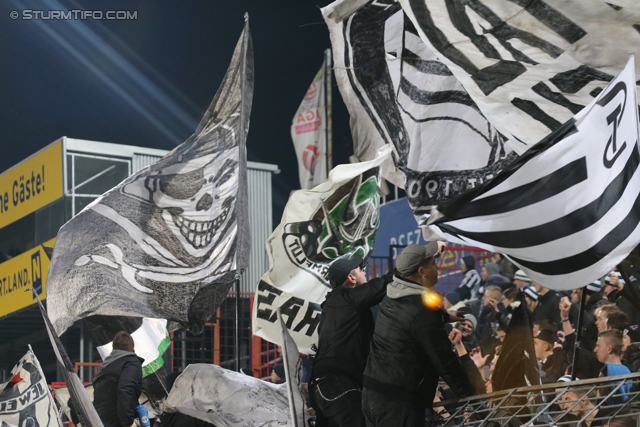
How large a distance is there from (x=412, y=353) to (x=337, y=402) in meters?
0.94

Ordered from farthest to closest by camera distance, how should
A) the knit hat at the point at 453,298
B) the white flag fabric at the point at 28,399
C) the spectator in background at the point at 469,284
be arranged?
the spectator in background at the point at 469,284 → the knit hat at the point at 453,298 → the white flag fabric at the point at 28,399

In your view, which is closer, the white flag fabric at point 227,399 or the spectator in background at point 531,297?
the white flag fabric at point 227,399

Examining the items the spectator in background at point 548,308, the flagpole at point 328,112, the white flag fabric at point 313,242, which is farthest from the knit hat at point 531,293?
the flagpole at point 328,112

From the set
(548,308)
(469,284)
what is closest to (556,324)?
(548,308)

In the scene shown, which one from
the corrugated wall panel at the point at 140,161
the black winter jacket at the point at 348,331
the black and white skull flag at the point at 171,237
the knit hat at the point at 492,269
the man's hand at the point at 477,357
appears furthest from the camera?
the corrugated wall panel at the point at 140,161

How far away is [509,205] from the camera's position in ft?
12.8

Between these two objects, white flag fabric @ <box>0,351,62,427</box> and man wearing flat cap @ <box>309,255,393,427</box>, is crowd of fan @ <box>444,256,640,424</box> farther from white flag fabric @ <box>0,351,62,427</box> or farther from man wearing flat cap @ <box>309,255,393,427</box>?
white flag fabric @ <box>0,351,62,427</box>

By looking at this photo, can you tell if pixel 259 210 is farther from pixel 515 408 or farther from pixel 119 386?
pixel 515 408

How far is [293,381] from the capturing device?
546 centimetres

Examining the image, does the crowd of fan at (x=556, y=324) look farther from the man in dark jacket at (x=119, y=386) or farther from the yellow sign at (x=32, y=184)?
the yellow sign at (x=32, y=184)

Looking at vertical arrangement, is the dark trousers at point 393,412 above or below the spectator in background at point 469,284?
above

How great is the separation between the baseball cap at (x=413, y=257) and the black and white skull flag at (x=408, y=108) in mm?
1524

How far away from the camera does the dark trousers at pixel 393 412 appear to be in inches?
192

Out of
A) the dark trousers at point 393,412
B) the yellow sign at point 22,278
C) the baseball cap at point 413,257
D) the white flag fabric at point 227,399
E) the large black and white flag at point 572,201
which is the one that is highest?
the large black and white flag at point 572,201
